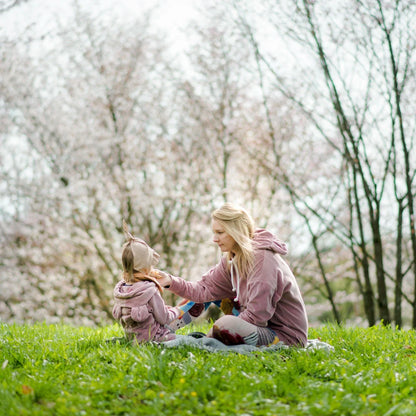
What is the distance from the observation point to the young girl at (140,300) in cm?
→ 369

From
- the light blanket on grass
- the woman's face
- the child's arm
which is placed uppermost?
the woman's face

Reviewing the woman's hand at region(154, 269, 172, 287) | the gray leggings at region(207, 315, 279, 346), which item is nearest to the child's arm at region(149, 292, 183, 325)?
the woman's hand at region(154, 269, 172, 287)

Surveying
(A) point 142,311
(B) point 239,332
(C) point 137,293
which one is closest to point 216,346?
(B) point 239,332

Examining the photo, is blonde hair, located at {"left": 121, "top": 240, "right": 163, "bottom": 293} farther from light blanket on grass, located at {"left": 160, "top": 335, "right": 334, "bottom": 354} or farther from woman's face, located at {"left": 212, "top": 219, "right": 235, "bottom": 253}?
woman's face, located at {"left": 212, "top": 219, "right": 235, "bottom": 253}

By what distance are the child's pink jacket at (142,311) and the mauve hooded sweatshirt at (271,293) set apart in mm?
419

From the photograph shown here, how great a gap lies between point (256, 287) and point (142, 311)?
2.93 feet

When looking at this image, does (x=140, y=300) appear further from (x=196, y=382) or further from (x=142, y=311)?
(x=196, y=382)

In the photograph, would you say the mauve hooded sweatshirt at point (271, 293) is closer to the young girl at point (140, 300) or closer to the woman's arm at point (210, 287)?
the woman's arm at point (210, 287)

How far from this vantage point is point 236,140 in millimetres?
10977

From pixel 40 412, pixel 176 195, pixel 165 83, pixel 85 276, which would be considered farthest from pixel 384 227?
pixel 40 412

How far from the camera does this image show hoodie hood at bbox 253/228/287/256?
12.5ft

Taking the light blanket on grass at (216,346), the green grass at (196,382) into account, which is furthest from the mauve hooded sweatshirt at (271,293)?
the green grass at (196,382)

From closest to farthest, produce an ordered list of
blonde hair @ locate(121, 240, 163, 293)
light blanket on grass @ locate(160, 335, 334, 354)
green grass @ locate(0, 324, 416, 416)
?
green grass @ locate(0, 324, 416, 416) < light blanket on grass @ locate(160, 335, 334, 354) < blonde hair @ locate(121, 240, 163, 293)

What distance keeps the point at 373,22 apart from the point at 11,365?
6622 mm
